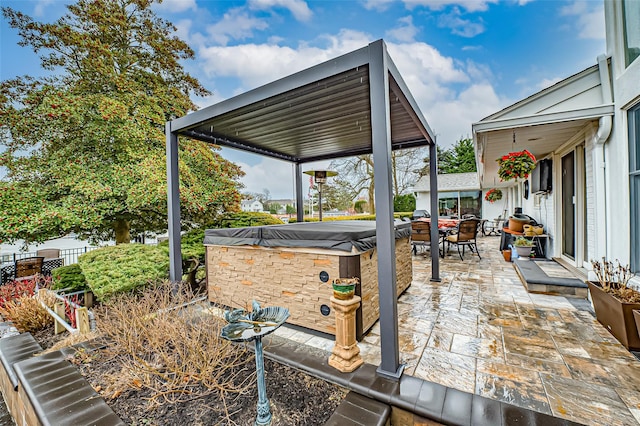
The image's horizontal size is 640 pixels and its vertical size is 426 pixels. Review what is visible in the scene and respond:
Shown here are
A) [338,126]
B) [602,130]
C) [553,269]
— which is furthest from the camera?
[553,269]

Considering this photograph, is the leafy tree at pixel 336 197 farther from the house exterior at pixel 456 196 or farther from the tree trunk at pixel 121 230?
the tree trunk at pixel 121 230

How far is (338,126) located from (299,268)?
2.42 m

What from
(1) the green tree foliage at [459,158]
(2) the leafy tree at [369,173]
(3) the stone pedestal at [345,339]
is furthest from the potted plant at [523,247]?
(1) the green tree foliage at [459,158]

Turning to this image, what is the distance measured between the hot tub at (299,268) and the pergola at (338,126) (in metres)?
0.66

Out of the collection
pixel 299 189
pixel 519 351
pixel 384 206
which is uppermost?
pixel 299 189

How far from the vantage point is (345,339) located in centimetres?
222

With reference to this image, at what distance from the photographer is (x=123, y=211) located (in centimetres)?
546

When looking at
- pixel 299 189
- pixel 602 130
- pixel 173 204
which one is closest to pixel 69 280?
pixel 173 204

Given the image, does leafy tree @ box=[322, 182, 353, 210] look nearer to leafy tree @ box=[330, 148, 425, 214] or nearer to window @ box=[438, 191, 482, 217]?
leafy tree @ box=[330, 148, 425, 214]

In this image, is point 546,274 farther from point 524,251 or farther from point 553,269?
point 524,251

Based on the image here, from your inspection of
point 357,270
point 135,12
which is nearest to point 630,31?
point 357,270

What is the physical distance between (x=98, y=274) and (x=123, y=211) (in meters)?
2.03

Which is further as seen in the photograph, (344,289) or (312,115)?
(312,115)

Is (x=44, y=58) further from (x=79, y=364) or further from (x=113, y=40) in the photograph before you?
(x=79, y=364)
